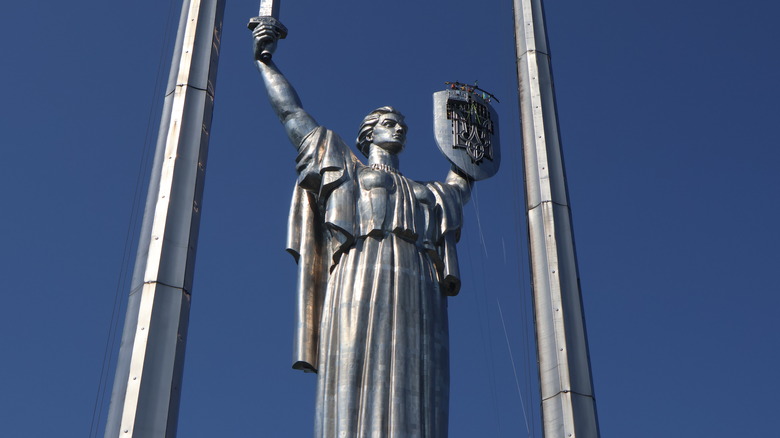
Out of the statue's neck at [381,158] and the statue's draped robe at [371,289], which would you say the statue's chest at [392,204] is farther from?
the statue's neck at [381,158]

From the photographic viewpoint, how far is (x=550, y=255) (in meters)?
9.78

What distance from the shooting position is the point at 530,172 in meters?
10.5

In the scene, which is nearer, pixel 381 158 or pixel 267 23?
pixel 381 158

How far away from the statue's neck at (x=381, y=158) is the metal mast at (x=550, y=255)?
1.16m

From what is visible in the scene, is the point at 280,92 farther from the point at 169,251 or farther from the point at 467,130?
the point at 169,251

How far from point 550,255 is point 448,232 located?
1.03 metres

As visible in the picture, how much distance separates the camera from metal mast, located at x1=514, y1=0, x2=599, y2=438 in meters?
8.89

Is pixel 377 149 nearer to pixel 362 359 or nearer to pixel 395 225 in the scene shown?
pixel 395 225

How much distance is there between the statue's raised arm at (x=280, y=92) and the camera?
1072 cm

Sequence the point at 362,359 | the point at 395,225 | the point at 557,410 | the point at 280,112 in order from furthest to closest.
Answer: the point at 280,112
the point at 395,225
the point at 362,359
the point at 557,410

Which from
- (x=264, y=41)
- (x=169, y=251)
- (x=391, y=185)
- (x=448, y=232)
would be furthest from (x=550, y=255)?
(x=264, y=41)

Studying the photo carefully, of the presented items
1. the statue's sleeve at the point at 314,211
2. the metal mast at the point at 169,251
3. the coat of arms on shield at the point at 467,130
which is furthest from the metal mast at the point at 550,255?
the metal mast at the point at 169,251

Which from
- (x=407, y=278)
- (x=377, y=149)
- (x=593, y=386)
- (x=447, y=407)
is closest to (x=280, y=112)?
(x=377, y=149)

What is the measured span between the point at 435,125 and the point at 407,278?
5.98 feet
